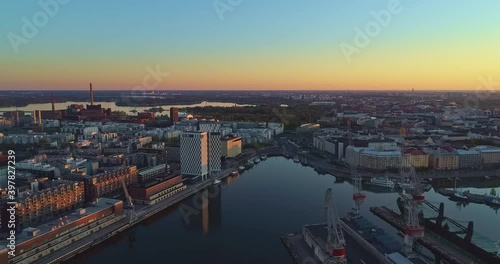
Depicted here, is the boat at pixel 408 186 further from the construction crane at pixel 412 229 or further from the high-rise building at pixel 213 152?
the high-rise building at pixel 213 152

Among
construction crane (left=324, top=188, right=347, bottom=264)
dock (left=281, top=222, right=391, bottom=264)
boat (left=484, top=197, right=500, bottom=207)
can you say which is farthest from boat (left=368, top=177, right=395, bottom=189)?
construction crane (left=324, top=188, right=347, bottom=264)

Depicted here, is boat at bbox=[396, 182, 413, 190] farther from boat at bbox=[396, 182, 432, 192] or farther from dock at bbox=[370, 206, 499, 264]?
dock at bbox=[370, 206, 499, 264]

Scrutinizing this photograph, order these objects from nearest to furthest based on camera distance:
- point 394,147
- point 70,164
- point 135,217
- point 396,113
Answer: point 135,217, point 70,164, point 394,147, point 396,113

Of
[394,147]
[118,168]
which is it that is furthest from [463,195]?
[118,168]

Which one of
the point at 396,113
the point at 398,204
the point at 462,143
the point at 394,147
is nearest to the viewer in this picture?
the point at 398,204

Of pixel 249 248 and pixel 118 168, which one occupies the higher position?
pixel 118 168

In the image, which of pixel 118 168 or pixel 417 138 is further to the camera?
pixel 417 138

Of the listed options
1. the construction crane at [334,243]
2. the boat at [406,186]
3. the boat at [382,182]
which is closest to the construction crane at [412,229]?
the construction crane at [334,243]

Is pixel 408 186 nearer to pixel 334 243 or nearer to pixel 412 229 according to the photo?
pixel 412 229

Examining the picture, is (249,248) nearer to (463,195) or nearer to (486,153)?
(463,195)
